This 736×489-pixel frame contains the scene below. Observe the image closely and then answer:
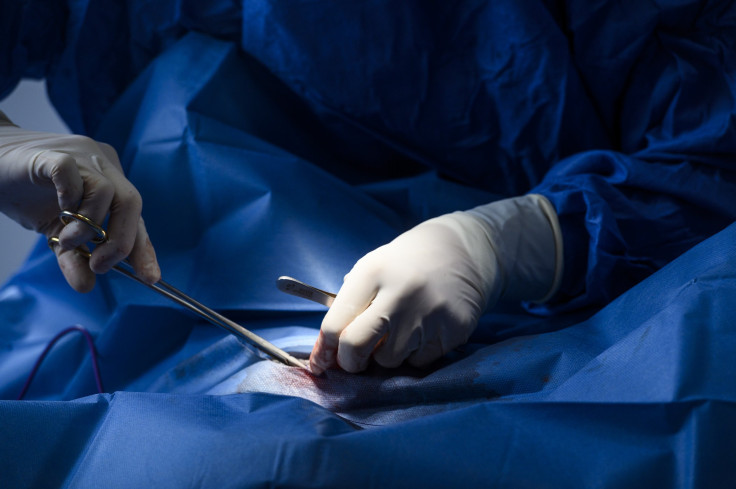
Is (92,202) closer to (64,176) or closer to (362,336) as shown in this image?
(64,176)

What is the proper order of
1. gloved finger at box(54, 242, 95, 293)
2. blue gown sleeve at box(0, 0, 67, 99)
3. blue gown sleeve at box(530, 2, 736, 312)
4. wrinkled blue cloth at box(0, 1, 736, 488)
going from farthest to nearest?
blue gown sleeve at box(0, 0, 67, 99) → blue gown sleeve at box(530, 2, 736, 312) → gloved finger at box(54, 242, 95, 293) → wrinkled blue cloth at box(0, 1, 736, 488)

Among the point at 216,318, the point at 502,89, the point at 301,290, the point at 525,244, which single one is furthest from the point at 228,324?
the point at 502,89

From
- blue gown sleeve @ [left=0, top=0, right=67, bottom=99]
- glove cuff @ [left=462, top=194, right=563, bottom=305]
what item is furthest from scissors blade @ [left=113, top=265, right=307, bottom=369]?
blue gown sleeve @ [left=0, top=0, right=67, bottom=99]

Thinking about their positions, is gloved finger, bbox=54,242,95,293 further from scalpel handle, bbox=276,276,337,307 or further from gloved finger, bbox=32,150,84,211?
scalpel handle, bbox=276,276,337,307

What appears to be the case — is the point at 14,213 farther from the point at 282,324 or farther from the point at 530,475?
the point at 530,475

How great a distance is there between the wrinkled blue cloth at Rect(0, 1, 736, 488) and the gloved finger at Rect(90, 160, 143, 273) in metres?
0.20

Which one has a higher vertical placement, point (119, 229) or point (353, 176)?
point (119, 229)

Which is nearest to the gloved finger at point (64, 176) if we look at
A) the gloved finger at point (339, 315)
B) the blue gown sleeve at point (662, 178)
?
the gloved finger at point (339, 315)

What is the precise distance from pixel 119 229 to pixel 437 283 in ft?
1.62

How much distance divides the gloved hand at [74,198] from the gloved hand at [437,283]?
0.32m

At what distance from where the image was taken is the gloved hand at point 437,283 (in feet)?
2.87

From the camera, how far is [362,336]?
84 centimetres

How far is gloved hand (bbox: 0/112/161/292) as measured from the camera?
857mm

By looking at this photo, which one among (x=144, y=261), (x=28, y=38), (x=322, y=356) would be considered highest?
(x=28, y=38)
